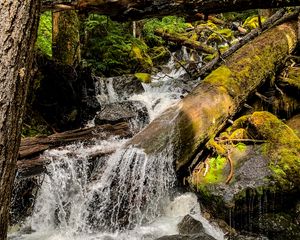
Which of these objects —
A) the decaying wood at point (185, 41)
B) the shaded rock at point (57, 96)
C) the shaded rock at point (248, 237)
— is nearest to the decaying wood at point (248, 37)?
the decaying wood at point (185, 41)

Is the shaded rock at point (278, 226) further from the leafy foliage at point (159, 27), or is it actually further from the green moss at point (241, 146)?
the leafy foliage at point (159, 27)

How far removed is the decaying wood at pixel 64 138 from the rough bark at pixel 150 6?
111 inches

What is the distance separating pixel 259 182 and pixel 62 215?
3.04 m

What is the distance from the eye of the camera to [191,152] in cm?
576

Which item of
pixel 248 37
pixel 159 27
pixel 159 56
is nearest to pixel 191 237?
pixel 248 37

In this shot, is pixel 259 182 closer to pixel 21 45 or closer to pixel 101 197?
pixel 101 197

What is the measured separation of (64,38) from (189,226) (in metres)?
6.45

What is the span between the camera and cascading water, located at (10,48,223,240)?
5.31 m

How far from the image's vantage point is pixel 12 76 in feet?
5.35

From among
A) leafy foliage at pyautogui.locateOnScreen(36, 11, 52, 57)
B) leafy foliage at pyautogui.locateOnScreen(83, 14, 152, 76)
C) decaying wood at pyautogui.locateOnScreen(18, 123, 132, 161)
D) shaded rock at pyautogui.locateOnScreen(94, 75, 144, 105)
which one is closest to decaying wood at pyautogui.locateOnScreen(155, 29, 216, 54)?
leafy foliage at pyautogui.locateOnScreen(83, 14, 152, 76)

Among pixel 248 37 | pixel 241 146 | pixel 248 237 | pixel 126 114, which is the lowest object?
pixel 248 237

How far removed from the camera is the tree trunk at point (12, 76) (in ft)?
5.29

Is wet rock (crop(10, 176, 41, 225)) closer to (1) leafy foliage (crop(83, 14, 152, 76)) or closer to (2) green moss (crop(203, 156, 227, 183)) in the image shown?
(2) green moss (crop(203, 156, 227, 183))

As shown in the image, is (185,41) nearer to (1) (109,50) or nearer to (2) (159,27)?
(1) (109,50)
